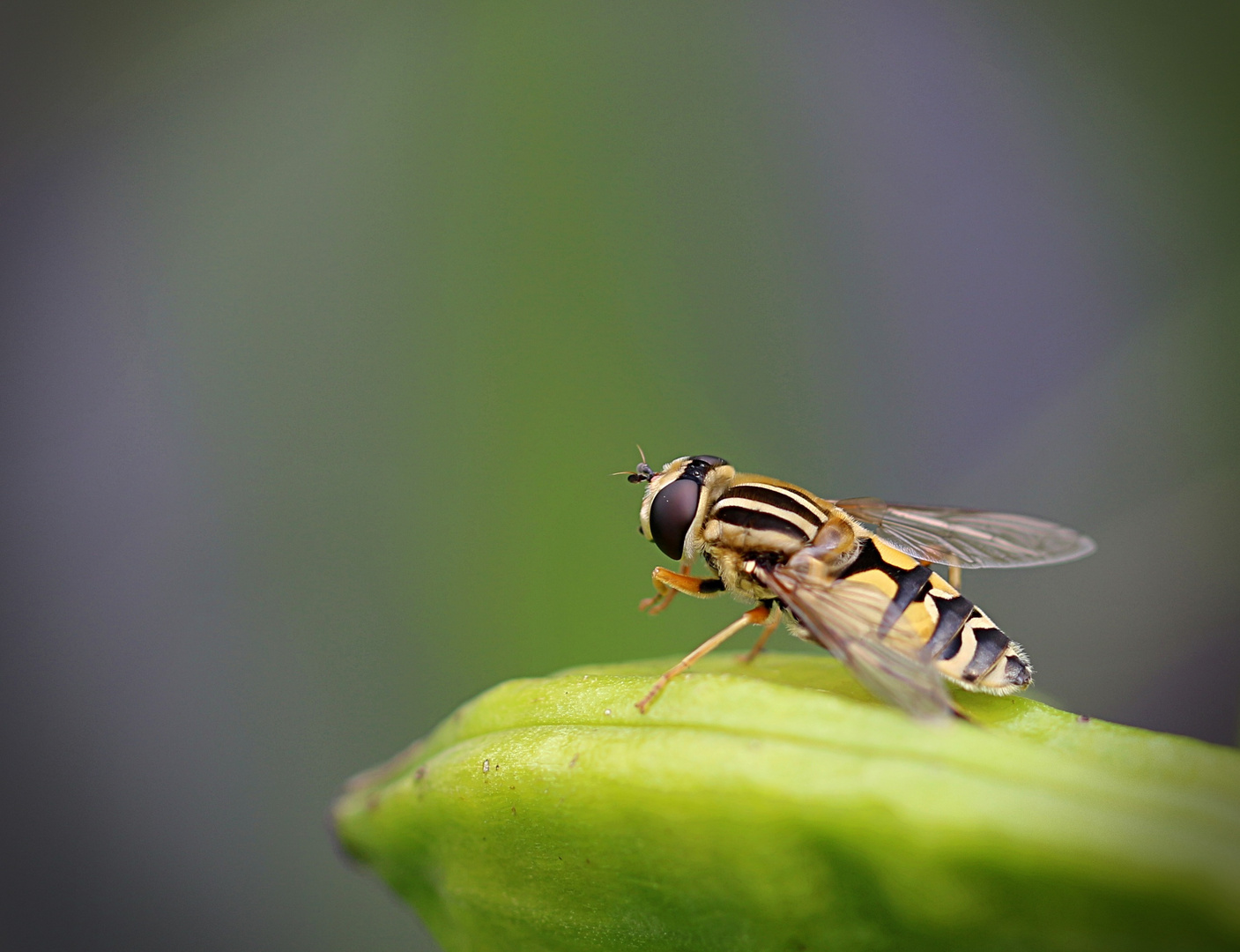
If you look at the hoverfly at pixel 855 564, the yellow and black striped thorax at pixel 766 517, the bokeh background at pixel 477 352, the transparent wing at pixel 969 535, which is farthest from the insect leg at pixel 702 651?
the bokeh background at pixel 477 352

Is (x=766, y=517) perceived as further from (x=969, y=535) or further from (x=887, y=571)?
(x=969, y=535)

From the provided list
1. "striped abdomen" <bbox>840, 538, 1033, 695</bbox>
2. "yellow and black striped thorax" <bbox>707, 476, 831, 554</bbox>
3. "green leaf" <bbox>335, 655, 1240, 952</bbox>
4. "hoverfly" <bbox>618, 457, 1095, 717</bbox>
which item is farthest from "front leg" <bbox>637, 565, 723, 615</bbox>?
"green leaf" <bbox>335, 655, 1240, 952</bbox>

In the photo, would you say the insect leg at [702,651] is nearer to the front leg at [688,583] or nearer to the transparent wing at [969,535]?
the front leg at [688,583]

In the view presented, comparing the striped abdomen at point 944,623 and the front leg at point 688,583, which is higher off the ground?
the front leg at point 688,583

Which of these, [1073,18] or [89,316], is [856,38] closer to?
[1073,18]

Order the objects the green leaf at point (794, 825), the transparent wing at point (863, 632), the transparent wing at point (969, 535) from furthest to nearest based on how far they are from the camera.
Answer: the transparent wing at point (969, 535) < the transparent wing at point (863, 632) < the green leaf at point (794, 825)

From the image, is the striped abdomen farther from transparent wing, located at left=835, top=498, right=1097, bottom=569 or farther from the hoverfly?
transparent wing, located at left=835, top=498, right=1097, bottom=569

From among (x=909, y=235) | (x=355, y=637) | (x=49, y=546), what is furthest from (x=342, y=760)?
(x=909, y=235)

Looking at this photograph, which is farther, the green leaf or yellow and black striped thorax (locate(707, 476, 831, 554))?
yellow and black striped thorax (locate(707, 476, 831, 554))
